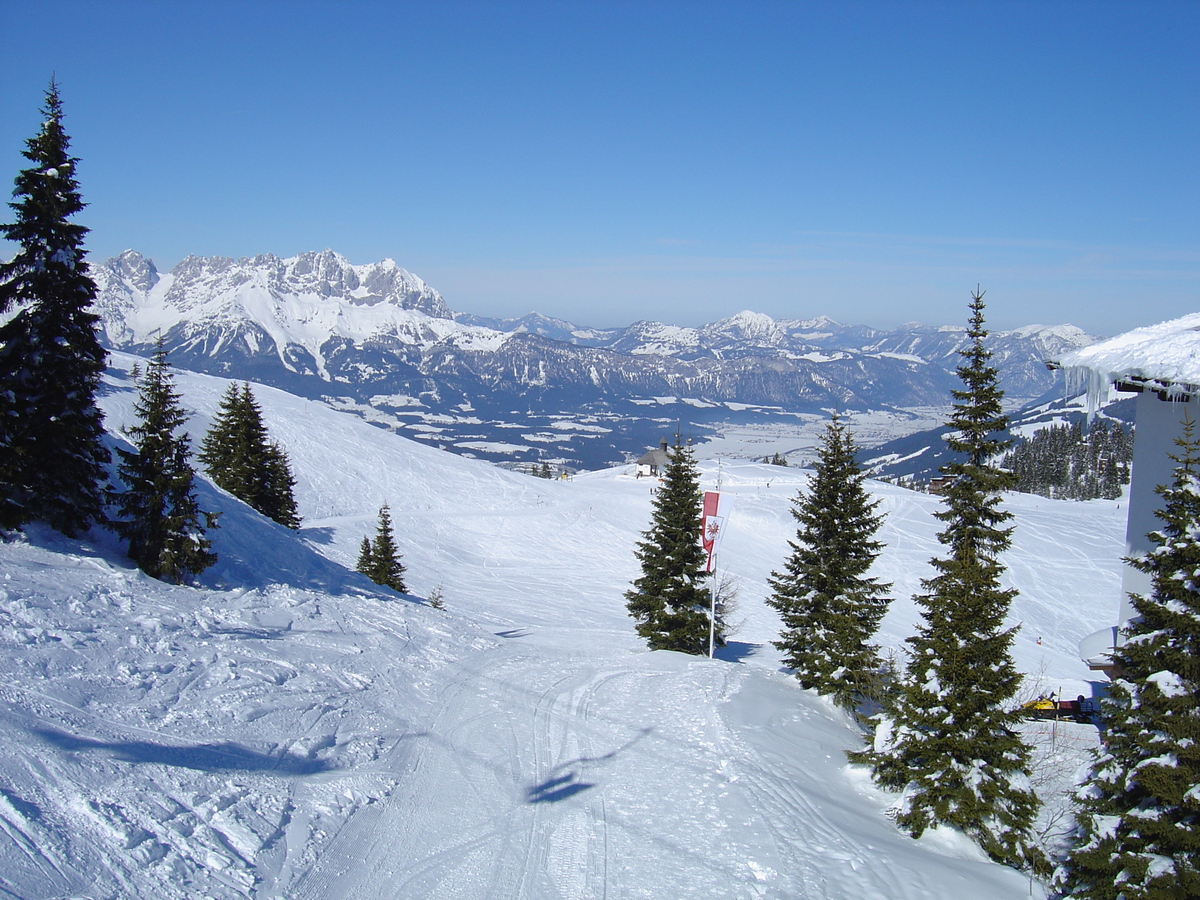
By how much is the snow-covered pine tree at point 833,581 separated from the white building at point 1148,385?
24.1 feet

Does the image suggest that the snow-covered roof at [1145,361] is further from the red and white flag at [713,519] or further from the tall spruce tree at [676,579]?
the tall spruce tree at [676,579]

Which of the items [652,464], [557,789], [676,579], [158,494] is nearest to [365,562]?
[676,579]

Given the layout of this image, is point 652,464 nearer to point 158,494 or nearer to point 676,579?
point 676,579

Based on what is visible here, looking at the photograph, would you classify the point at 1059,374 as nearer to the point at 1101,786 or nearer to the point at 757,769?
the point at 1101,786

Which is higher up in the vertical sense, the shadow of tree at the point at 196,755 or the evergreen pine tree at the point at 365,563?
the shadow of tree at the point at 196,755

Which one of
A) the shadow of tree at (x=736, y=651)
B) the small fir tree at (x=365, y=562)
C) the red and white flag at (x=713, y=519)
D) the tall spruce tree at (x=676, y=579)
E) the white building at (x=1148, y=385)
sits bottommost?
the shadow of tree at (x=736, y=651)

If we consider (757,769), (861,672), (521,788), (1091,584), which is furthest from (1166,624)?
(1091,584)

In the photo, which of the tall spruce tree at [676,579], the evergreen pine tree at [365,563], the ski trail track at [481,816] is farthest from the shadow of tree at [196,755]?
the evergreen pine tree at [365,563]

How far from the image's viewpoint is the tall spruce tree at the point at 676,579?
23.8 meters

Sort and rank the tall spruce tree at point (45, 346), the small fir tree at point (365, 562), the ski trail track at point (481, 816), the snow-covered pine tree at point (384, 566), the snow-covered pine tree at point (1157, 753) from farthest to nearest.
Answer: the small fir tree at point (365, 562)
the snow-covered pine tree at point (384, 566)
the tall spruce tree at point (45, 346)
the ski trail track at point (481, 816)
the snow-covered pine tree at point (1157, 753)

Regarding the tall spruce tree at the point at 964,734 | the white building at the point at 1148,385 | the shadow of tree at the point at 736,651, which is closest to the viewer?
the white building at the point at 1148,385

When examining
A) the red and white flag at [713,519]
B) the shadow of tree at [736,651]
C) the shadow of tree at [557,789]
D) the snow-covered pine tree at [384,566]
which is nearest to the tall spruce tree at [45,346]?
the shadow of tree at [557,789]

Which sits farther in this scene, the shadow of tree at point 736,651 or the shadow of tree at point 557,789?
the shadow of tree at point 736,651

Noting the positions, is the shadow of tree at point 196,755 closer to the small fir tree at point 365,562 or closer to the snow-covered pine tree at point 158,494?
the snow-covered pine tree at point 158,494
